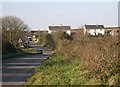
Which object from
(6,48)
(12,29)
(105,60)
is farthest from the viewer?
(12,29)

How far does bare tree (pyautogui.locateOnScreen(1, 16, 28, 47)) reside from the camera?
236 feet

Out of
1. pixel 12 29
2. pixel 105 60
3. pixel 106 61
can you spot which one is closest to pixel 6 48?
pixel 12 29

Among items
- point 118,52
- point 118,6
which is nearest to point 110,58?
point 118,52

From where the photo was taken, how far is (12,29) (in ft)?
237

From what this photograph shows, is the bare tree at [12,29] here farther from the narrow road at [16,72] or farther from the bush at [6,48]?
the narrow road at [16,72]

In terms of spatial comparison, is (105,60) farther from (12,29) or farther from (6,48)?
(12,29)

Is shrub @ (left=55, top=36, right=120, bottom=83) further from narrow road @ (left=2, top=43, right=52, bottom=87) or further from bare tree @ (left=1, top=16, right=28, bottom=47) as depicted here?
bare tree @ (left=1, top=16, right=28, bottom=47)

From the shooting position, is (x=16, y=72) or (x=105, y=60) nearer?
(x=105, y=60)

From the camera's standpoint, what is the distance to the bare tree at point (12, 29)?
71812 mm

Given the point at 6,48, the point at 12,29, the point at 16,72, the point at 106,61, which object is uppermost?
the point at 106,61

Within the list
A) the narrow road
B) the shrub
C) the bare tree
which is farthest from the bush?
the shrub

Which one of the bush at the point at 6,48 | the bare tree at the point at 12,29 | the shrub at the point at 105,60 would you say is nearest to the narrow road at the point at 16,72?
the shrub at the point at 105,60

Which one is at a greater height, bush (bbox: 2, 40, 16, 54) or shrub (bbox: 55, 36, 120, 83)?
shrub (bbox: 55, 36, 120, 83)

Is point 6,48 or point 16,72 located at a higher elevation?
point 16,72
